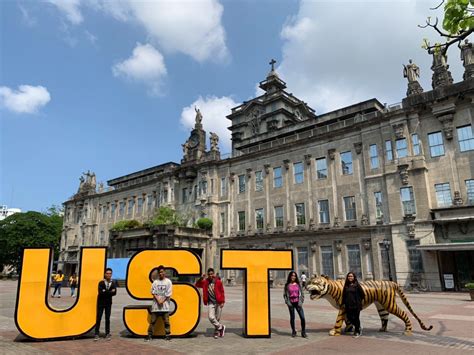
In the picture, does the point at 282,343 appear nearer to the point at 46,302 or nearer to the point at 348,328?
the point at 348,328

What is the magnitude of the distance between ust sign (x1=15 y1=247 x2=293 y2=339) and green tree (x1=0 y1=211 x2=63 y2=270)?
200ft

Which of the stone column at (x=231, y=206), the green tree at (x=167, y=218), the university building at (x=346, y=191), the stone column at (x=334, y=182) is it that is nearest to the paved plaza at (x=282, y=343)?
the university building at (x=346, y=191)

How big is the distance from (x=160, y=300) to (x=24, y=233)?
219 ft

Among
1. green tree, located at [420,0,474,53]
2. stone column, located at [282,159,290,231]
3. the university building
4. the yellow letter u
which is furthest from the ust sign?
stone column, located at [282,159,290,231]

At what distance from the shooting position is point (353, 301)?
10102mm

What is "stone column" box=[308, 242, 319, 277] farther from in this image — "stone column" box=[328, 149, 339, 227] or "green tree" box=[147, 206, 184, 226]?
"green tree" box=[147, 206, 184, 226]

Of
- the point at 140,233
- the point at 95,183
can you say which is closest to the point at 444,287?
the point at 140,233

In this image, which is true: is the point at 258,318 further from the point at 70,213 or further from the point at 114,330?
the point at 70,213

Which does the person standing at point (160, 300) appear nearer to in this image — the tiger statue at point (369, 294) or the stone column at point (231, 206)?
the tiger statue at point (369, 294)

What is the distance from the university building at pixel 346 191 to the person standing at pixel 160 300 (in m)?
21.6

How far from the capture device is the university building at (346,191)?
27.6 meters

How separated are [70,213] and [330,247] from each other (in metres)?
49.9

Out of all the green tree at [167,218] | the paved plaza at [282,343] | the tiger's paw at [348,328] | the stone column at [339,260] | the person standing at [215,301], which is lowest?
the paved plaza at [282,343]

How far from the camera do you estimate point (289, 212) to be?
36938 mm
